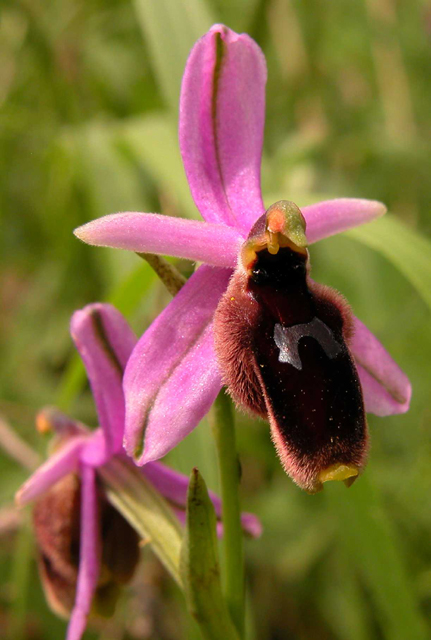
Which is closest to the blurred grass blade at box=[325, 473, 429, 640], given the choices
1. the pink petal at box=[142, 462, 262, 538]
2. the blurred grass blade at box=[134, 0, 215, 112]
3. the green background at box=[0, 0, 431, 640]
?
the green background at box=[0, 0, 431, 640]

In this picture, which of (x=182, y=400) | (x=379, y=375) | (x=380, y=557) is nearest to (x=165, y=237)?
(x=182, y=400)

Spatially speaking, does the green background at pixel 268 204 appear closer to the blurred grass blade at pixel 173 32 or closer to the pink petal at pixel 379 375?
the blurred grass blade at pixel 173 32

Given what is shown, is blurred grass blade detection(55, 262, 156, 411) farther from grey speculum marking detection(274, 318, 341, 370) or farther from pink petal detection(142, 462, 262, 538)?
grey speculum marking detection(274, 318, 341, 370)

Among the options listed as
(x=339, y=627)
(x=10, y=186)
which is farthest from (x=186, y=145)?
(x=10, y=186)

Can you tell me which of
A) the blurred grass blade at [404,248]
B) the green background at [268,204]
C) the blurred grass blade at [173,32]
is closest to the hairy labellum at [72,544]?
the green background at [268,204]

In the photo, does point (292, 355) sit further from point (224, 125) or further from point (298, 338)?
point (224, 125)
